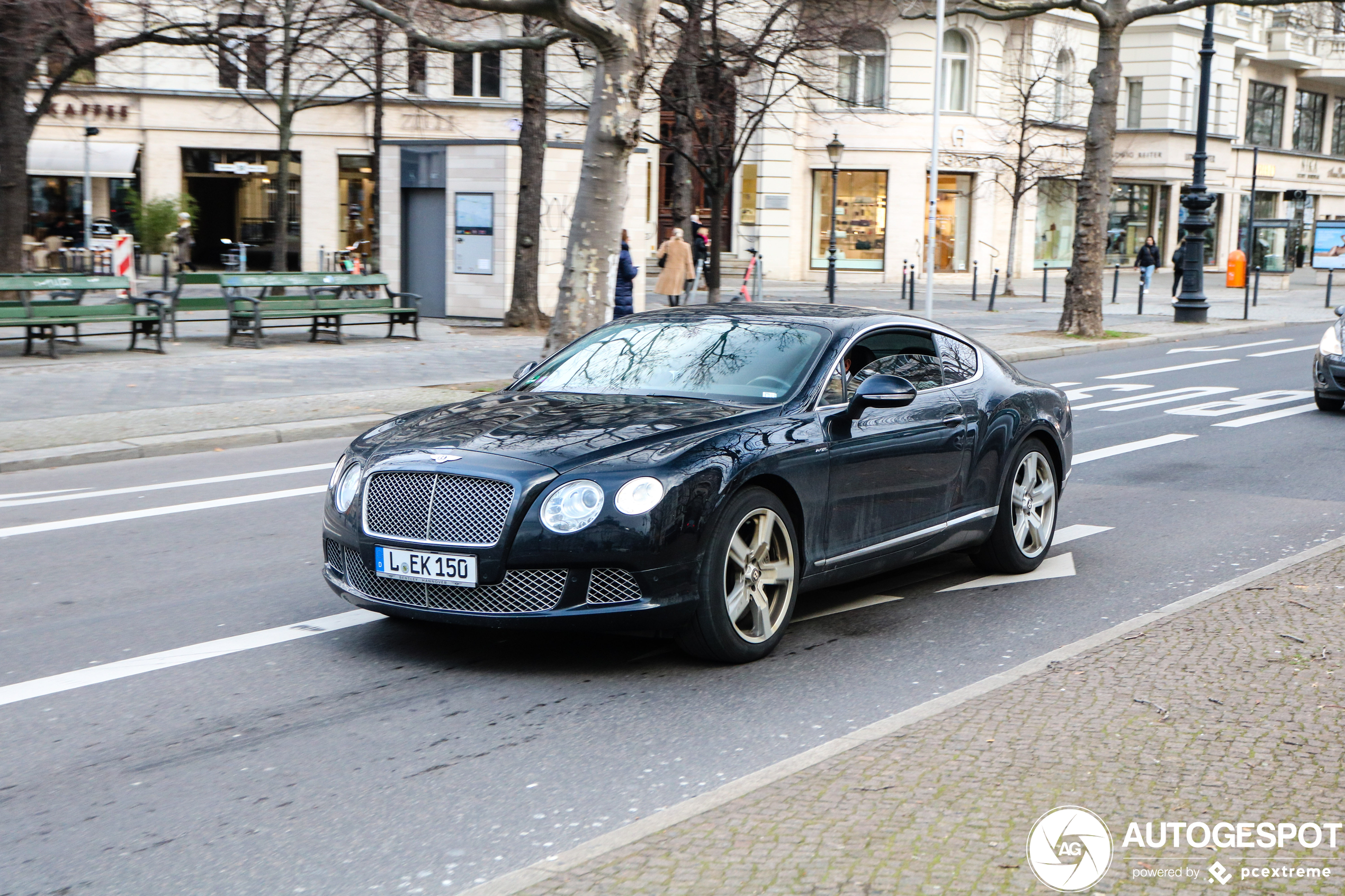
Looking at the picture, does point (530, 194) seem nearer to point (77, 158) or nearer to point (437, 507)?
point (437, 507)

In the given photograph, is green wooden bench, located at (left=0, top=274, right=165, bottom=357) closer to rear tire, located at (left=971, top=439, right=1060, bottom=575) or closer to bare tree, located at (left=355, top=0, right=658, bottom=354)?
bare tree, located at (left=355, top=0, right=658, bottom=354)

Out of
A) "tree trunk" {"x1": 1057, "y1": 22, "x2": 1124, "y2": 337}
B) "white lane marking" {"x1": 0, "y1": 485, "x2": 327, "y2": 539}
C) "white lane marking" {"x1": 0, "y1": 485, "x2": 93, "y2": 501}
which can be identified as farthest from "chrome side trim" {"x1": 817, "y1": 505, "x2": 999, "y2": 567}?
"tree trunk" {"x1": 1057, "y1": 22, "x2": 1124, "y2": 337}

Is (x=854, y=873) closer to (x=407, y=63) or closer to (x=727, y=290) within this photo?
(x=727, y=290)

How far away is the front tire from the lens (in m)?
5.74

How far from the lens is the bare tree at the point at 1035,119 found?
4475 cm

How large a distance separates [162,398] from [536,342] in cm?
783

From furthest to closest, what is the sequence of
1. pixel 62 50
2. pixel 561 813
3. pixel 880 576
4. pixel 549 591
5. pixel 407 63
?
pixel 407 63 → pixel 62 50 → pixel 880 576 → pixel 549 591 → pixel 561 813

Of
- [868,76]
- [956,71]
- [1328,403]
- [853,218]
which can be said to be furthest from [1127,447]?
[956,71]

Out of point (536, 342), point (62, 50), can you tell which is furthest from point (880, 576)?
point (62, 50)

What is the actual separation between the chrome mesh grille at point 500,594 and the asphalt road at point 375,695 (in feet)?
0.99

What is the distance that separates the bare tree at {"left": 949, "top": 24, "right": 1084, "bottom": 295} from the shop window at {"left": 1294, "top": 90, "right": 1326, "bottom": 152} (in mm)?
16951

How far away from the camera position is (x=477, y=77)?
155ft

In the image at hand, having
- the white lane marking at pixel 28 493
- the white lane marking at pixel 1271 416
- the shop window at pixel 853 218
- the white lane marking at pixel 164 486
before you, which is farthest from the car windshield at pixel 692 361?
the shop window at pixel 853 218

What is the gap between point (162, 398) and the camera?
1483cm
